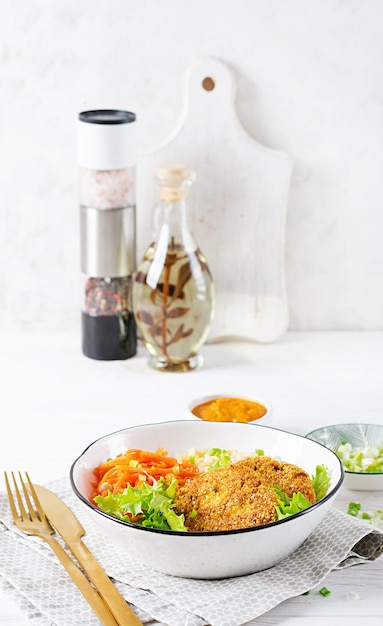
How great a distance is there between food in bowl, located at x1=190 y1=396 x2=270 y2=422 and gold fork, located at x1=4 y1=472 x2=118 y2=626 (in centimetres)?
31

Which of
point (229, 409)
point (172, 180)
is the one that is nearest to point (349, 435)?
point (229, 409)

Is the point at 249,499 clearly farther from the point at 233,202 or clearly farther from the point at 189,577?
the point at 233,202

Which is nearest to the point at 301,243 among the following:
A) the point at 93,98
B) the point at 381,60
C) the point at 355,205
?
the point at 355,205

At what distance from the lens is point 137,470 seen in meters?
1.12

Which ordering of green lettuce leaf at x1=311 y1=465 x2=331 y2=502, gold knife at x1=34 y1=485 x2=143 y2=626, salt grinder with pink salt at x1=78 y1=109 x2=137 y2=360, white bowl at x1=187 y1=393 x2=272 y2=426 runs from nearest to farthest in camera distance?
gold knife at x1=34 y1=485 x2=143 y2=626, green lettuce leaf at x1=311 y1=465 x2=331 y2=502, white bowl at x1=187 y1=393 x2=272 y2=426, salt grinder with pink salt at x1=78 y1=109 x2=137 y2=360

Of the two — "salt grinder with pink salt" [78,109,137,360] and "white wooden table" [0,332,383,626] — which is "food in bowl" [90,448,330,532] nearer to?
"white wooden table" [0,332,383,626]

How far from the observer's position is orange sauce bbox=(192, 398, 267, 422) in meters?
1.41

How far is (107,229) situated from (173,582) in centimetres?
82

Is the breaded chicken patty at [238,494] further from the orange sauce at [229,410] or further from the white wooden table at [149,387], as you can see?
the orange sauce at [229,410]

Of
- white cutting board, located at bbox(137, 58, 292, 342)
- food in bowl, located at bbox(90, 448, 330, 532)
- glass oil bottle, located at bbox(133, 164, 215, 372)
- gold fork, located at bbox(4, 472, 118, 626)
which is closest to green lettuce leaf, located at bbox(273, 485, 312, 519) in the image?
food in bowl, located at bbox(90, 448, 330, 532)

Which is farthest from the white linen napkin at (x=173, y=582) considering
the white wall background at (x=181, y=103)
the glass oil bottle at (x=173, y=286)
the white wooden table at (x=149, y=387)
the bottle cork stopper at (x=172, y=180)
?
the white wall background at (x=181, y=103)

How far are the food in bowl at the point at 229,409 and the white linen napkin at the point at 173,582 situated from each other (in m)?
0.30

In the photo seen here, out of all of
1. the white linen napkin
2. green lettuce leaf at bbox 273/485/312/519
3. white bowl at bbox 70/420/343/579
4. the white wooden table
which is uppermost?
green lettuce leaf at bbox 273/485/312/519

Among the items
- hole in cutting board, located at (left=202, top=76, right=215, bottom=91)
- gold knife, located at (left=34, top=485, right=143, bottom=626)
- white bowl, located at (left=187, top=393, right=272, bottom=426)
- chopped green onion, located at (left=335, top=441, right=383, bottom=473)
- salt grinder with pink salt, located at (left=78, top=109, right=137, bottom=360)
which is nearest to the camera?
gold knife, located at (left=34, top=485, right=143, bottom=626)
